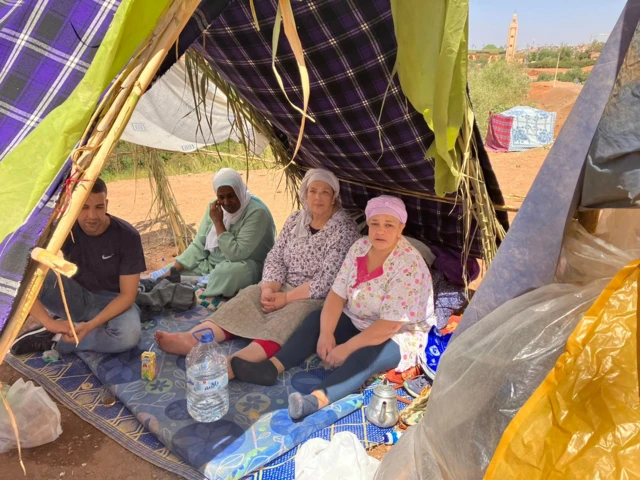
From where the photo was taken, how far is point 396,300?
2.87m

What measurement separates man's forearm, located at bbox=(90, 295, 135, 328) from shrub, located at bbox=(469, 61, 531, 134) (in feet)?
55.0

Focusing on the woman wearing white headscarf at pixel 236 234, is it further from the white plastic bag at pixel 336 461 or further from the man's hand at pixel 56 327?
the white plastic bag at pixel 336 461

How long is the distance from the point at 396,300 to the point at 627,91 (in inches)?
72.7

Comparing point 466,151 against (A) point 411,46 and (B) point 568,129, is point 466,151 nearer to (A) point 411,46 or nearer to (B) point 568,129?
(A) point 411,46

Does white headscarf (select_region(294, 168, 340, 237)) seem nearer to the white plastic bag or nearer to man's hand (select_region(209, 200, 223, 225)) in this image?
man's hand (select_region(209, 200, 223, 225))

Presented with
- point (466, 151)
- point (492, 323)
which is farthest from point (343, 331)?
point (492, 323)

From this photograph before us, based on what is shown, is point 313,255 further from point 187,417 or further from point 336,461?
point 336,461

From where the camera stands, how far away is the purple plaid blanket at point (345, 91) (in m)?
2.23

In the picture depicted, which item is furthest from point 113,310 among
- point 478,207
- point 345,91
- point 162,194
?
point 162,194

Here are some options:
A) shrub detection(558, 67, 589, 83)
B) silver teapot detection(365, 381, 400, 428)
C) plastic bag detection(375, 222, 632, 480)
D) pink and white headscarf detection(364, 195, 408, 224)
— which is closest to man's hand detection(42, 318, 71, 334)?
silver teapot detection(365, 381, 400, 428)

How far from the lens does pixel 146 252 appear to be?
18.3ft

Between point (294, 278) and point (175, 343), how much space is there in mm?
910

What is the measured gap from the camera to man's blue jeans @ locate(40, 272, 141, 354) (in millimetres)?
3076

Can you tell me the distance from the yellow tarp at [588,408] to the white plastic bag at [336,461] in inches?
35.2
